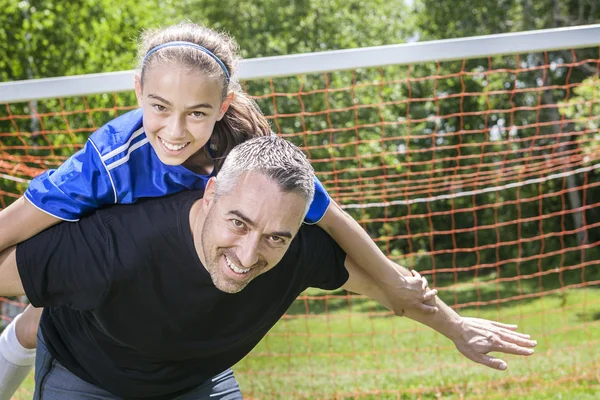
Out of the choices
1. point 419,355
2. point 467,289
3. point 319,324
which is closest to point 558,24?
point 467,289

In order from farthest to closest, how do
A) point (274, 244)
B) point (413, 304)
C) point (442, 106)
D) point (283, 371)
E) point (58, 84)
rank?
point (442, 106)
point (283, 371)
point (58, 84)
point (413, 304)
point (274, 244)

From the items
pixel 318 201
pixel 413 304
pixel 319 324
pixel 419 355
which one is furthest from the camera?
pixel 319 324

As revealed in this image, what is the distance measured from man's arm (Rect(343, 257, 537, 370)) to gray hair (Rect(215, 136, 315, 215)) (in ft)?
2.74

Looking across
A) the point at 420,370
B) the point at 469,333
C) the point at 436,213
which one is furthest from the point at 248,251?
the point at 420,370

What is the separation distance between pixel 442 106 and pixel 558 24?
3496 millimetres

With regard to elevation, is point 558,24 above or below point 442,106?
above

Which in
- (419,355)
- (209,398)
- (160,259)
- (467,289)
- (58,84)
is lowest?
(467,289)

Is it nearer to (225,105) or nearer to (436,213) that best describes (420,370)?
(436,213)

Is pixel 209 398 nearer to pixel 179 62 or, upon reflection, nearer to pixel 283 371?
pixel 179 62

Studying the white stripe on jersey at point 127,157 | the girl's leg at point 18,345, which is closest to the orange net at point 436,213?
the white stripe on jersey at point 127,157

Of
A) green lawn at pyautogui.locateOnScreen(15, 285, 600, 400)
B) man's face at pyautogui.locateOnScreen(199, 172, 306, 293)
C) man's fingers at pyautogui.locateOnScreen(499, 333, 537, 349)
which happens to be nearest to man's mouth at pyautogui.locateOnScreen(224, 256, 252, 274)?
man's face at pyautogui.locateOnScreen(199, 172, 306, 293)

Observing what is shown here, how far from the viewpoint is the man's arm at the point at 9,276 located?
99.3 inches

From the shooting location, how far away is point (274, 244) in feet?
8.09

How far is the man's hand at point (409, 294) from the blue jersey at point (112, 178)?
49 cm
